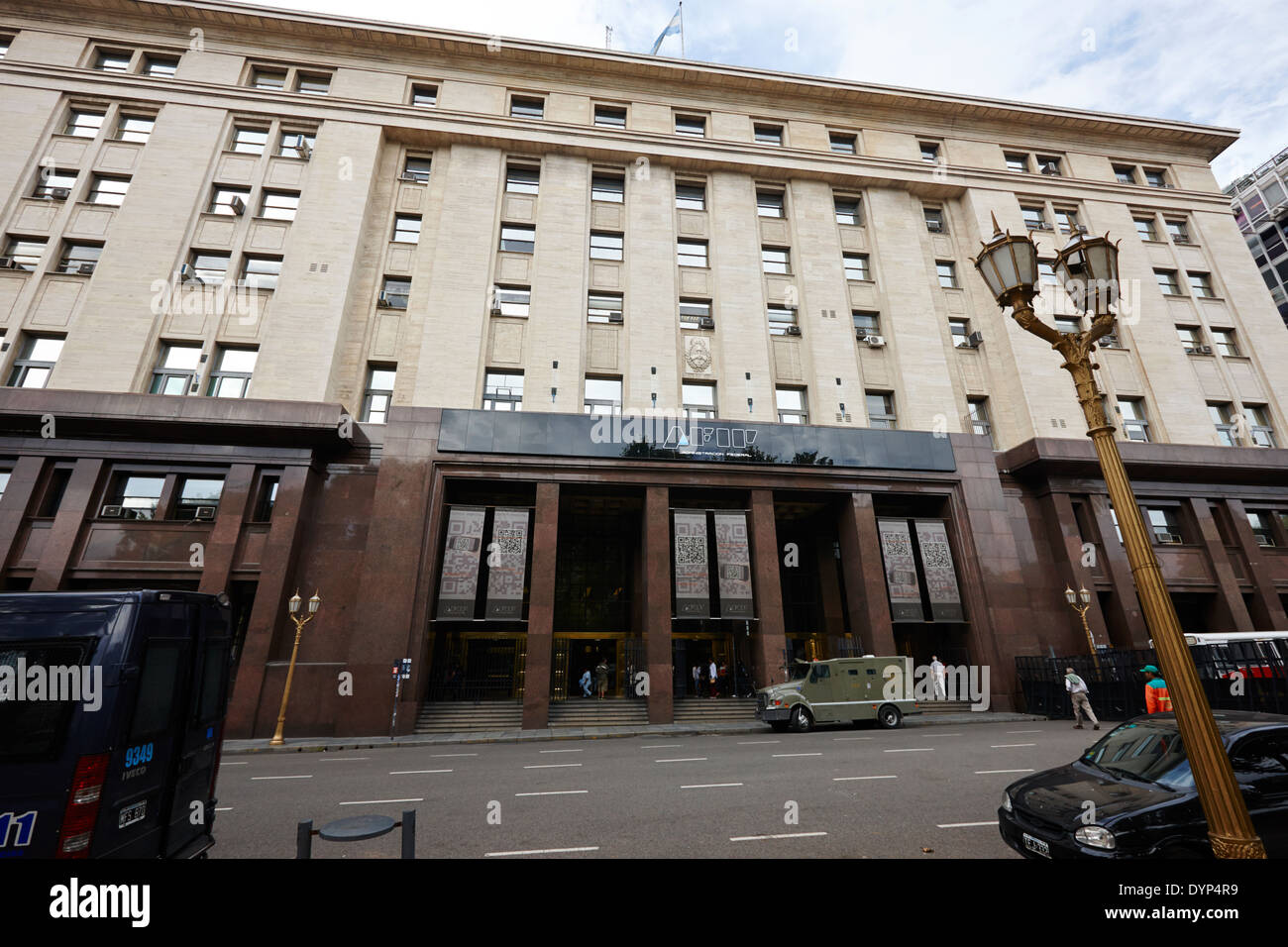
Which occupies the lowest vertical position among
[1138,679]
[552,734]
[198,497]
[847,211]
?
[552,734]

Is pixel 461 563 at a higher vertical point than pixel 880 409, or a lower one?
lower

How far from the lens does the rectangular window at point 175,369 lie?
20891 mm

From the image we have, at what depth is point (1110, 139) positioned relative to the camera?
32.3m

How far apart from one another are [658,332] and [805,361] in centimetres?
687

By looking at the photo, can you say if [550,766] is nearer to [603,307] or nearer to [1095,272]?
[1095,272]

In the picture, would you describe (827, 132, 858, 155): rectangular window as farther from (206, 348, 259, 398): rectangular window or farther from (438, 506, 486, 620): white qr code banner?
(206, 348, 259, 398): rectangular window

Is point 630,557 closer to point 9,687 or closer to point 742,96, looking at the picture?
point 9,687

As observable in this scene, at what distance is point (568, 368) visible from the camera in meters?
23.1

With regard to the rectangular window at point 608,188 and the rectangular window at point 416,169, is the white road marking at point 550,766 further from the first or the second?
the rectangular window at point 416,169

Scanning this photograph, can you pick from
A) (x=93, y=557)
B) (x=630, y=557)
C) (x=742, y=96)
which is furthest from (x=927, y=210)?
(x=93, y=557)

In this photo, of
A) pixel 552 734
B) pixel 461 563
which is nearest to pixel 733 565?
pixel 552 734

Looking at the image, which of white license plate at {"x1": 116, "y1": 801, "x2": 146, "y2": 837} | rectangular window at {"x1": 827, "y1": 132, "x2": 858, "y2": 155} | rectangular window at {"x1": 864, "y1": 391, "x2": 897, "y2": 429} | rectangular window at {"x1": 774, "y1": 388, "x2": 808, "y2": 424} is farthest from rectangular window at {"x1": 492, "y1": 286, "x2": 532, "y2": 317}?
white license plate at {"x1": 116, "y1": 801, "x2": 146, "y2": 837}

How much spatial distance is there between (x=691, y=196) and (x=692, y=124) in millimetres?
4864

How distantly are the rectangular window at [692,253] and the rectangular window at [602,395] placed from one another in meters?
7.40
